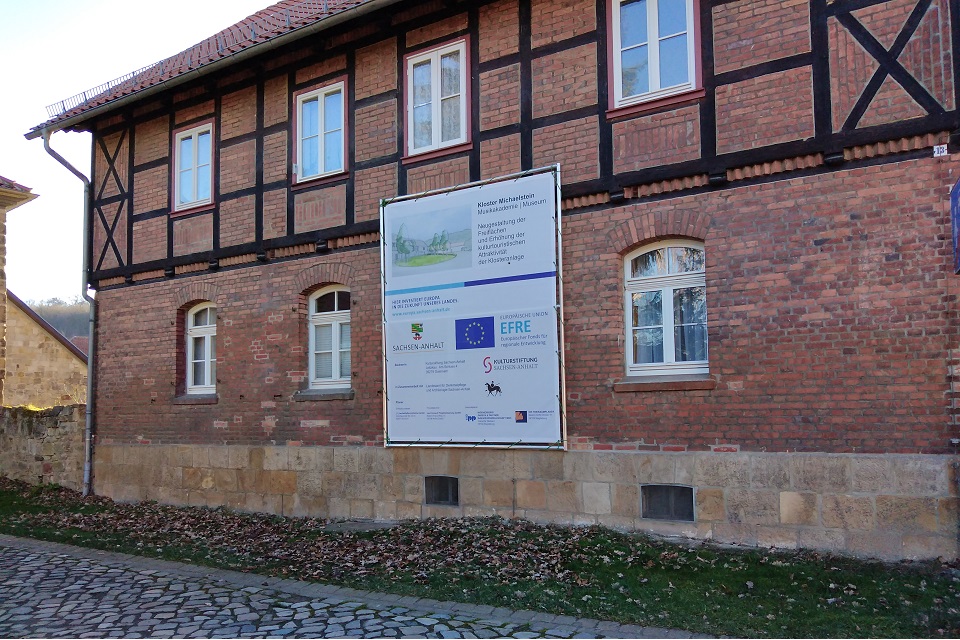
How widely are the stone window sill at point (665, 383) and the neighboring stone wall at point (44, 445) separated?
10.9 m

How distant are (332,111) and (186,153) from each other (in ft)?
11.2

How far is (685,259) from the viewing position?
9.54 metres

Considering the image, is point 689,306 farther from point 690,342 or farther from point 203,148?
point 203,148

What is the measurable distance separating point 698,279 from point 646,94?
2.13m

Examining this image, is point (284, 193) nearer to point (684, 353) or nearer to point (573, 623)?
point (684, 353)

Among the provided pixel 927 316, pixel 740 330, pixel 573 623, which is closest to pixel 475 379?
pixel 740 330

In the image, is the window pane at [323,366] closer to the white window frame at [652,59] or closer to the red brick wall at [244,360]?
the red brick wall at [244,360]

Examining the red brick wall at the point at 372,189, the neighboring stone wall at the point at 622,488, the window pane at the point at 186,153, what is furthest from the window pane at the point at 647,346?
the window pane at the point at 186,153

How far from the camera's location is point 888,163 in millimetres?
8242

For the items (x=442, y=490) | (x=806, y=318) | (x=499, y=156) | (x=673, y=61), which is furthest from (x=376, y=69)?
(x=806, y=318)

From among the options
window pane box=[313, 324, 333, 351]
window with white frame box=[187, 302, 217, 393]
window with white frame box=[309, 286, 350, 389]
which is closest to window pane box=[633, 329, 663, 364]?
window with white frame box=[309, 286, 350, 389]

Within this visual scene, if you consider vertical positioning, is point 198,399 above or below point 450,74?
below

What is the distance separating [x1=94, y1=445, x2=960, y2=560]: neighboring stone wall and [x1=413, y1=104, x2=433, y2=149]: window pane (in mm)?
4057

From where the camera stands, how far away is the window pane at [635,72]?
9703 mm
